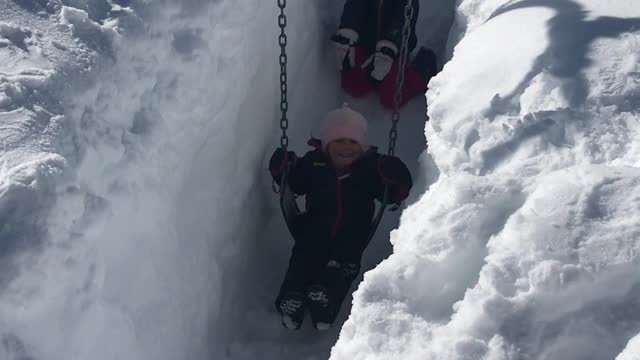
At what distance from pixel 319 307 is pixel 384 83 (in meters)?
Result: 1.73

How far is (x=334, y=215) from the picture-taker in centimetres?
334

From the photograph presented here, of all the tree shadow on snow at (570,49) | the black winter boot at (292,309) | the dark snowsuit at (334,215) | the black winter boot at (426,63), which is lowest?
the black winter boot at (292,309)

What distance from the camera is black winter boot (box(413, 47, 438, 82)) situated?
13.6 feet

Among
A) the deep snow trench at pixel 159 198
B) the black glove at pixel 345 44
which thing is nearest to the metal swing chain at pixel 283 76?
the deep snow trench at pixel 159 198

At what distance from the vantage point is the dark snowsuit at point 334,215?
315 centimetres

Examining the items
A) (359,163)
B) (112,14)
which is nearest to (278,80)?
(359,163)

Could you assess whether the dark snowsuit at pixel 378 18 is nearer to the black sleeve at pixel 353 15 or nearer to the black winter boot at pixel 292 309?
the black sleeve at pixel 353 15

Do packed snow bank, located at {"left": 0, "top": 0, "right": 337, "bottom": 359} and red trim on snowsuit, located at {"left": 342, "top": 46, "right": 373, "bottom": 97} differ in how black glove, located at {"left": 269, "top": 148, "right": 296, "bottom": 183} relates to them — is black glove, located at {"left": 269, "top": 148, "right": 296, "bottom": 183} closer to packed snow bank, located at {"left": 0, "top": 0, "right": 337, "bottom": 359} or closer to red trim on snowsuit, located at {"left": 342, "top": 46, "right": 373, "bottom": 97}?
packed snow bank, located at {"left": 0, "top": 0, "right": 337, "bottom": 359}

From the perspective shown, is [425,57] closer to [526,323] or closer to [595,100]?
[595,100]

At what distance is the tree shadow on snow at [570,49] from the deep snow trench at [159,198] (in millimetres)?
427

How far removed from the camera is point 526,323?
1.57 metres

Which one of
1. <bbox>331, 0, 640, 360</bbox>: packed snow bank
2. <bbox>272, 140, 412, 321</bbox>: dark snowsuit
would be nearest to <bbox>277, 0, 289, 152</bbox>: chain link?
<bbox>272, 140, 412, 321</bbox>: dark snowsuit

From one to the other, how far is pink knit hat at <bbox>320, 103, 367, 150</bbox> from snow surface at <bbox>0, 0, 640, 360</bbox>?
41 cm

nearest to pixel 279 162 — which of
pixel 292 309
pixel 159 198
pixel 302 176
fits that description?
pixel 302 176
